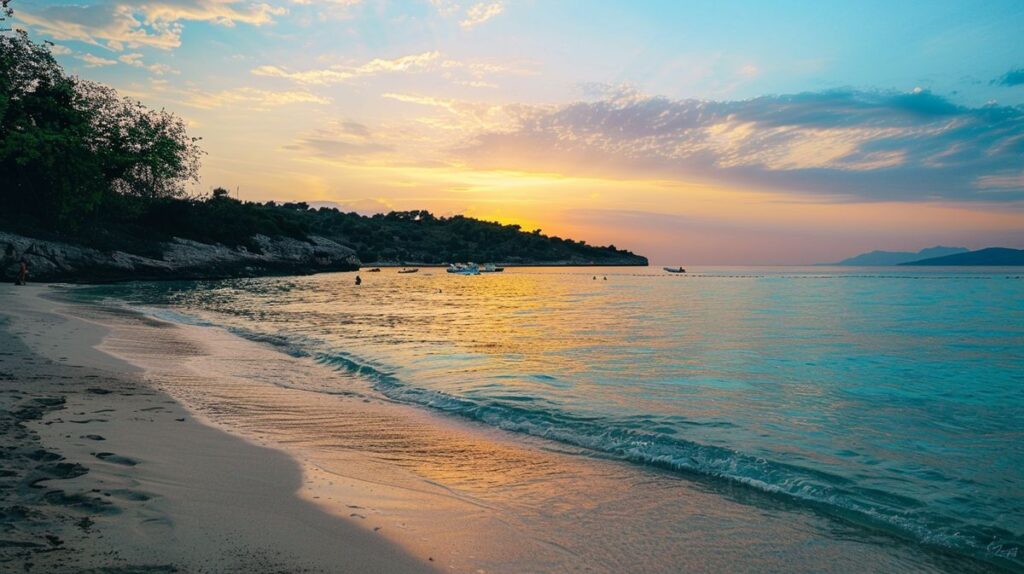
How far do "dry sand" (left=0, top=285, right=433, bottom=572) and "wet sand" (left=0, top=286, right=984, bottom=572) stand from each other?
23 millimetres

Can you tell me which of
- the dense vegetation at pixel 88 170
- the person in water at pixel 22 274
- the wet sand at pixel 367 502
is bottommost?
the wet sand at pixel 367 502

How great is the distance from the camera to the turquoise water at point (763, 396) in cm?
726

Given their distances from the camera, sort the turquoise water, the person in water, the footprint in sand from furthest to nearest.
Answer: the person in water
the turquoise water
the footprint in sand

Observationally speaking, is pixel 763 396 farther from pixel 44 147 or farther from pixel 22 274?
pixel 44 147

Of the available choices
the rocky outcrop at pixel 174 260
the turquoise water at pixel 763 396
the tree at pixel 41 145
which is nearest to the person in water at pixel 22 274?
the rocky outcrop at pixel 174 260

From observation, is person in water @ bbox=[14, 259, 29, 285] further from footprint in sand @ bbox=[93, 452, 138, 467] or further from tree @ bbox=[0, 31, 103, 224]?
footprint in sand @ bbox=[93, 452, 138, 467]

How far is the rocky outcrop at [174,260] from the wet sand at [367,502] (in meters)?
46.4

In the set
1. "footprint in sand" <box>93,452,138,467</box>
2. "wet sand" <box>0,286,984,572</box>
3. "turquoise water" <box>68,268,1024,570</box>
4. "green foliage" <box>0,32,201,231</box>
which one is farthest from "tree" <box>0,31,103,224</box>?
"footprint in sand" <box>93,452,138,467</box>

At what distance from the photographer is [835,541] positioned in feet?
18.9

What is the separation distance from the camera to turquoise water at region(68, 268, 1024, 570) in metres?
7.26

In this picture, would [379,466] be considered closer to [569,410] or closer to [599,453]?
[599,453]

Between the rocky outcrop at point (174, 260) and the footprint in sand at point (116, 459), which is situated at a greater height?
the rocky outcrop at point (174, 260)

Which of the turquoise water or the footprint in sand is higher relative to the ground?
the footprint in sand

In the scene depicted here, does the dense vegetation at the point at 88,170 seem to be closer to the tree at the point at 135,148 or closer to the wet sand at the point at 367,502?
the tree at the point at 135,148
